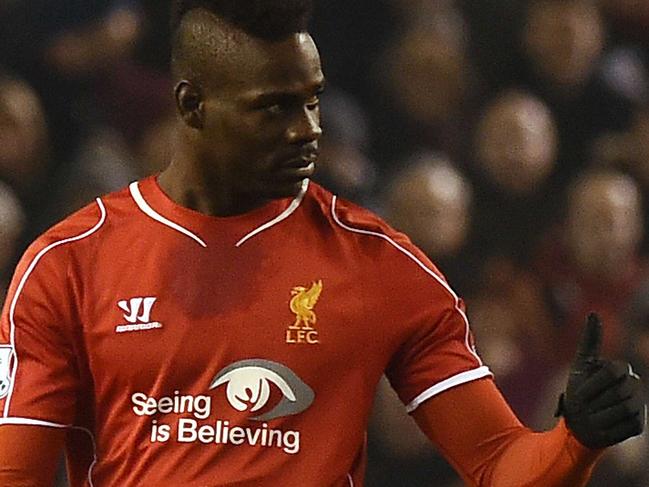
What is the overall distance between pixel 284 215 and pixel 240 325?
4.9 inches

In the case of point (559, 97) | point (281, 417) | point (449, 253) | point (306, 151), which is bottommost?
point (449, 253)

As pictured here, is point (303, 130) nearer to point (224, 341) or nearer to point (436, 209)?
point (224, 341)

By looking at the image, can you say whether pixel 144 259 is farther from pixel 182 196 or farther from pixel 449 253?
pixel 449 253

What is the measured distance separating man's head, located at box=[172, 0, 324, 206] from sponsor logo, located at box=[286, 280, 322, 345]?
0.10m

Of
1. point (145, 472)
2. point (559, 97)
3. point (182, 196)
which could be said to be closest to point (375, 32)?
point (559, 97)

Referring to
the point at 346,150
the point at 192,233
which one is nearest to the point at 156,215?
the point at 192,233

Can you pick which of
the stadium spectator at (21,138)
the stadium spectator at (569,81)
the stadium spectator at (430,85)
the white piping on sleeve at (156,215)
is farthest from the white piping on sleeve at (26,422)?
the stadium spectator at (569,81)

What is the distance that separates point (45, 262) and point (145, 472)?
8.8 inches

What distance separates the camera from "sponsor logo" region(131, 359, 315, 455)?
Answer: 1386mm

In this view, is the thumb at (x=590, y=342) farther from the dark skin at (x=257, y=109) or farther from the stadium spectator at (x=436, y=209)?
the stadium spectator at (x=436, y=209)

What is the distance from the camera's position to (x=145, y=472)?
1397 mm

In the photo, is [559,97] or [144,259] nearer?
[144,259]

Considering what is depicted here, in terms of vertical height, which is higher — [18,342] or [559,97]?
[18,342]

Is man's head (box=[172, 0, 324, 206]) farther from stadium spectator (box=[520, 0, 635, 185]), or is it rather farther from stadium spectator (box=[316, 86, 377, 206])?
stadium spectator (box=[520, 0, 635, 185])
